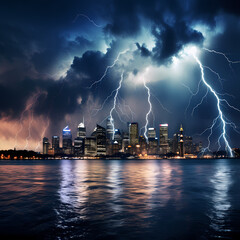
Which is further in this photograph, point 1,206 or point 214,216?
point 1,206

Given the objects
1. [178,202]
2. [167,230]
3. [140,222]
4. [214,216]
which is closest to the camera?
[167,230]

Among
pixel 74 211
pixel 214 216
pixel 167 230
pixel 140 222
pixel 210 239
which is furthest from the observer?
pixel 74 211

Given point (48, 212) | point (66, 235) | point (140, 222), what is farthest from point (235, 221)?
point (48, 212)

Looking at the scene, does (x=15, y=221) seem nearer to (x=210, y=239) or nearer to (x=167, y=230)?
(x=167, y=230)

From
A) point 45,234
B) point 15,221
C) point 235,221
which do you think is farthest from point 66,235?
point 235,221

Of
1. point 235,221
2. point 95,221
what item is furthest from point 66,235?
point 235,221

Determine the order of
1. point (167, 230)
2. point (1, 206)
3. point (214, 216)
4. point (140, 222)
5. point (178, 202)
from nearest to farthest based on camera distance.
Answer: point (167, 230) < point (140, 222) < point (214, 216) < point (1, 206) < point (178, 202)

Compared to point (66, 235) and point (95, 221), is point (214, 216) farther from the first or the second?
point (66, 235)

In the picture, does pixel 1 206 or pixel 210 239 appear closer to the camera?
pixel 210 239

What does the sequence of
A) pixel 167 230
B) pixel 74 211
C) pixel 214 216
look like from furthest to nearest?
1. pixel 74 211
2. pixel 214 216
3. pixel 167 230
